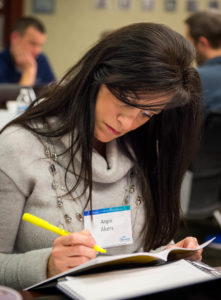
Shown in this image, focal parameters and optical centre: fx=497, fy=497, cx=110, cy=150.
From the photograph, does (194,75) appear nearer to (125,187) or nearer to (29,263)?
(125,187)

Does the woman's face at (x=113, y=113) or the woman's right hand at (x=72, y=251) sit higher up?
the woman's face at (x=113, y=113)

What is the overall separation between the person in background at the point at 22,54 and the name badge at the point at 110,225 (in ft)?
11.1

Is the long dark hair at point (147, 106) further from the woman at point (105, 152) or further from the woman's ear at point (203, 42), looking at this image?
the woman's ear at point (203, 42)

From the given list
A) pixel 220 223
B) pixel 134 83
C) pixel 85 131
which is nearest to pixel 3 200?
pixel 85 131

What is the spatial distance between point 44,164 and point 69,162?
0.07m

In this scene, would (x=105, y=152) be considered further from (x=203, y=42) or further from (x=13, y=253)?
(x=203, y=42)

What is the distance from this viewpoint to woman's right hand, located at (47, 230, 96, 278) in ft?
3.31

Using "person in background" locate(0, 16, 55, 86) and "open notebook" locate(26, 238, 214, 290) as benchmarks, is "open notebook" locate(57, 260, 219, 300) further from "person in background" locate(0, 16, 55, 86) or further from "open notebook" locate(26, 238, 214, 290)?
"person in background" locate(0, 16, 55, 86)

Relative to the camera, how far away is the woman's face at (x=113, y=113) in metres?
1.23

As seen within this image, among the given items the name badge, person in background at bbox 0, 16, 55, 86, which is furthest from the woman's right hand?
person in background at bbox 0, 16, 55, 86

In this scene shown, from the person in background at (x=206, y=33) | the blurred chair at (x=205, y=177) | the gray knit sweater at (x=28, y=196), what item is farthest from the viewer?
the person in background at (x=206, y=33)

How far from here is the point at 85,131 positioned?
128cm

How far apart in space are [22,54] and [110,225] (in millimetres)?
3540

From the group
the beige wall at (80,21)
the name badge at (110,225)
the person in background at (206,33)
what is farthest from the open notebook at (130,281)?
the beige wall at (80,21)
